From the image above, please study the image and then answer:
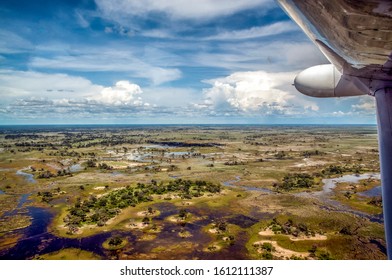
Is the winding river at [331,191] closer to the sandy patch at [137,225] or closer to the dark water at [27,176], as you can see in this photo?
the sandy patch at [137,225]

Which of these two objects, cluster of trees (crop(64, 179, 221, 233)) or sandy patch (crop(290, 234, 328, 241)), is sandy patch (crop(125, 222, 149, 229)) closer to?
cluster of trees (crop(64, 179, 221, 233))

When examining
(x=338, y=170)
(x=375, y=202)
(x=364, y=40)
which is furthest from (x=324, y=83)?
(x=338, y=170)

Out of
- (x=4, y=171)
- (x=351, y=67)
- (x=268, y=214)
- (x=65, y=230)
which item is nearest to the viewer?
(x=351, y=67)

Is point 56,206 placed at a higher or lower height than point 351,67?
lower

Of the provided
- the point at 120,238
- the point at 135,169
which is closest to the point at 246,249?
the point at 120,238
